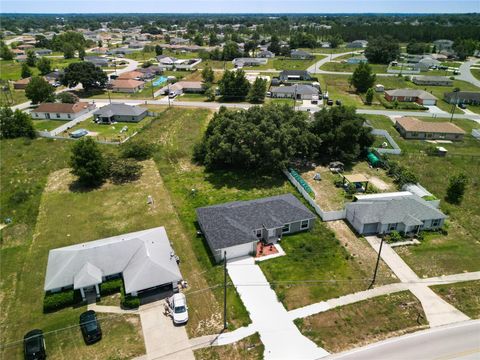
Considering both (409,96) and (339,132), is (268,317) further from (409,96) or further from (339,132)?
(409,96)

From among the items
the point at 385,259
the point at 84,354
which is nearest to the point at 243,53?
the point at 385,259

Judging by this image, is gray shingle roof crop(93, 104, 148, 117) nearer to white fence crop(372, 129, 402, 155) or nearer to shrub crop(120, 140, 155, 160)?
shrub crop(120, 140, 155, 160)

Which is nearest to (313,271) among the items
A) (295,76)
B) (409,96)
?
(409,96)

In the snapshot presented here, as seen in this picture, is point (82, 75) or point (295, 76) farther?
point (295, 76)

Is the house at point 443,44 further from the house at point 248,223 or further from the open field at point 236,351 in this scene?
the open field at point 236,351

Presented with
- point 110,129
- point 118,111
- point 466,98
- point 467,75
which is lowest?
point 110,129

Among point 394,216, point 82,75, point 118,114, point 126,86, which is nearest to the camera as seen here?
point 394,216
